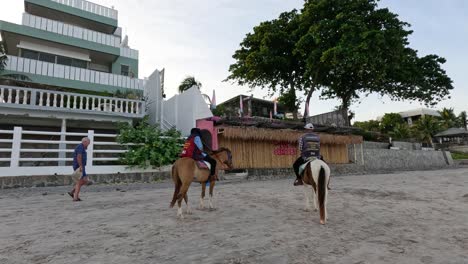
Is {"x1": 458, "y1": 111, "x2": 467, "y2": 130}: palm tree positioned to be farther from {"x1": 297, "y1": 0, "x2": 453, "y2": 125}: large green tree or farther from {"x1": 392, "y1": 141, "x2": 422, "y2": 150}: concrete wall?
{"x1": 297, "y1": 0, "x2": 453, "y2": 125}: large green tree

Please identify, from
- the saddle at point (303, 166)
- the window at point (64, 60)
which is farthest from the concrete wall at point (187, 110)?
the window at point (64, 60)

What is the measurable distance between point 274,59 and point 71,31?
48.6ft

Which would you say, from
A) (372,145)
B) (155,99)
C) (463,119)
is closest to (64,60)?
(155,99)

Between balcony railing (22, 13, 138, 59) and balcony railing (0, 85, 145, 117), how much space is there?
7.07m

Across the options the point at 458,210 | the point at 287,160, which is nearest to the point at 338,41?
the point at 287,160

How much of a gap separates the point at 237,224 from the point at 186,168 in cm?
148

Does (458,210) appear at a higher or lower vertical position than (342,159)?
lower

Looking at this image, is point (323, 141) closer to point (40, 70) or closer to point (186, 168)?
point (186, 168)

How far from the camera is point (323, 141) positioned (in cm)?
1702

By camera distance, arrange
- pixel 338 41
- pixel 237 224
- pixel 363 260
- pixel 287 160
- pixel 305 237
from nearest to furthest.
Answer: pixel 363 260, pixel 305 237, pixel 237 224, pixel 287 160, pixel 338 41

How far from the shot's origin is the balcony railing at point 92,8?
802 inches

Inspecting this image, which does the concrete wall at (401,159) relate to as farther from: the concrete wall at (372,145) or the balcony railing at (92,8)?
the balcony railing at (92,8)

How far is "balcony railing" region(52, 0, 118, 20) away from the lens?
66.8 feet

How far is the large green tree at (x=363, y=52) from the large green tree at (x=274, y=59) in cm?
148
